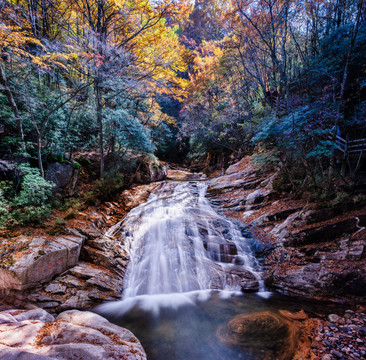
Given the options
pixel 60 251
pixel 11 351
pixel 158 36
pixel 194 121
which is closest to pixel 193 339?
pixel 11 351

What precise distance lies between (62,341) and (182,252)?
15.5 feet

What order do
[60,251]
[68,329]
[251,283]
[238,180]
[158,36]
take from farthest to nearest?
[238,180] → [158,36] → [251,283] → [60,251] → [68,329]

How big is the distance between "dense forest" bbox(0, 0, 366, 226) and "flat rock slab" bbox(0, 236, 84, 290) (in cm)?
127

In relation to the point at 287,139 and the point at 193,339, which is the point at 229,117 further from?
the point at 193,339

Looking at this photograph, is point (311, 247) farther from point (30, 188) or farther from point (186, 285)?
point (30, 188)

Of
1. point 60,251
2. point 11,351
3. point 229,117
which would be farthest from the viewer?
point 229,117

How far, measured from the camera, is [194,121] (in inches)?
661

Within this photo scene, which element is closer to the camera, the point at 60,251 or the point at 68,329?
the point at 68,329

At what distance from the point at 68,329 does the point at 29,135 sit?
25.5 ft

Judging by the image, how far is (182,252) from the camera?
7.12m

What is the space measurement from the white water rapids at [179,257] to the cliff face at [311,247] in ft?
2.49

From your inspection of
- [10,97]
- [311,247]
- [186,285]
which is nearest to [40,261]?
[186,285]

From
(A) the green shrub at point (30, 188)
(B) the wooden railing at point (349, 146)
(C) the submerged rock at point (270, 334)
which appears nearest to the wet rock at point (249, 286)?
(C) the submerged rock at point (270, 334)

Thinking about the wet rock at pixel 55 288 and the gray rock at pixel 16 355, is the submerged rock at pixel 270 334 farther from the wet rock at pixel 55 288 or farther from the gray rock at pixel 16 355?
the wet rock at pixel 55 288
